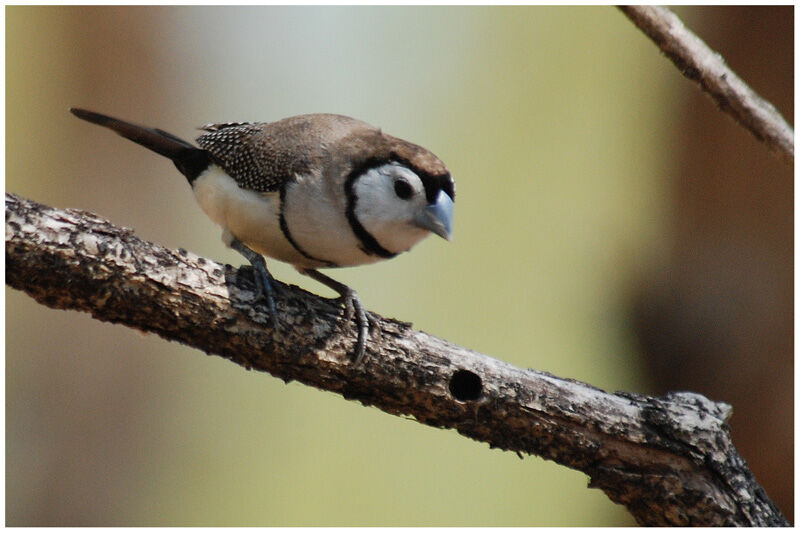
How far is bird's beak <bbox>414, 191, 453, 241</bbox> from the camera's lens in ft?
9.50

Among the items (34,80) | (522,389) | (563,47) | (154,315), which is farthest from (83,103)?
(563,47)

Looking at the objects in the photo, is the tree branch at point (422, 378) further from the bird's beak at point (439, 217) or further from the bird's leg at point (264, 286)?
the bird's beak at point (439, 217)

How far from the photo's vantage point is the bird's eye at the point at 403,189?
296cm

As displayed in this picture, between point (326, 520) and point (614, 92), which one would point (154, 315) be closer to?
point (326, 520)


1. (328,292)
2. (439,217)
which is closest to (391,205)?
(439,217)

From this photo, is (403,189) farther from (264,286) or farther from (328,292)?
(328,292)

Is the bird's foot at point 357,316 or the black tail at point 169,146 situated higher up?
the black tail at point 169,146

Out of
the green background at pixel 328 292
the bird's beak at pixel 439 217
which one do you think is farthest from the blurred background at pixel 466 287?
the bird's beak at pixel 439 217

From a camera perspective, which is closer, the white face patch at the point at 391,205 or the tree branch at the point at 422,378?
the tree branch at the point at 422,378

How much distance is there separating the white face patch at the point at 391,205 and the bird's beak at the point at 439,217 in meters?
0.03

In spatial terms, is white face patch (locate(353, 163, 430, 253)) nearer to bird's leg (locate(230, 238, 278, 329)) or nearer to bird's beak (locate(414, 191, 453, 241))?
bird's beak (locate(414, 191, 453, 241))

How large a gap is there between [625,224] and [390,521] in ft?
13.9

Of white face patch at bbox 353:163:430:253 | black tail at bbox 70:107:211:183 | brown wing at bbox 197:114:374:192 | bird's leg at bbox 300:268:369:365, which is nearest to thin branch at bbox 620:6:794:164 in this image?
white face patch at bbox 353:163:430:253

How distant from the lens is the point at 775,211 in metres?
6.05
